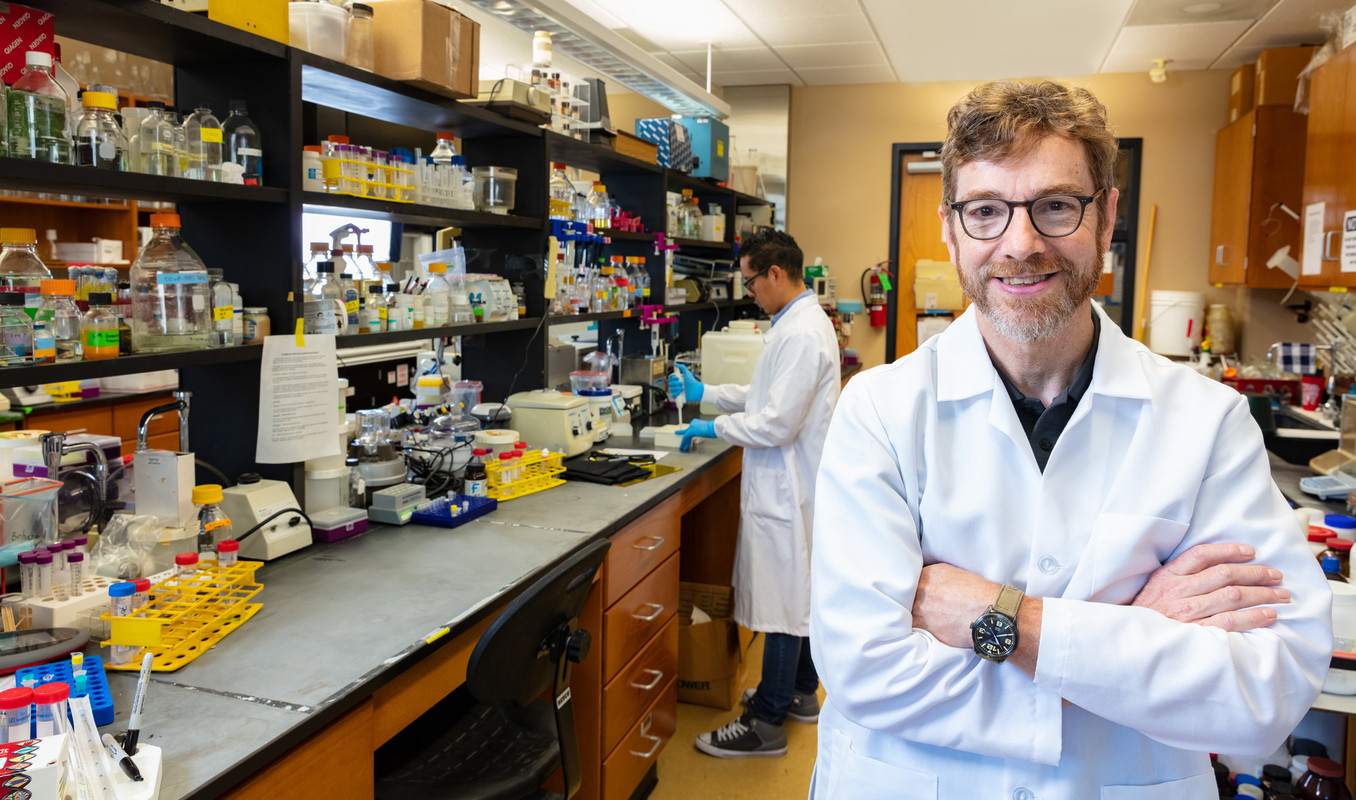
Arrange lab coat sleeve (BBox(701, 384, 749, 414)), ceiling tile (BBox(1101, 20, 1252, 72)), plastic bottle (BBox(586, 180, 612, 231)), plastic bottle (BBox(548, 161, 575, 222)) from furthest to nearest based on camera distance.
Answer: ceiling tile (BBox(1101, 20, 1252, 72))
lab coat sleeve (BBox(701, 384, 749, 414))
plastic bottle (BBox(586, 180, 612, 231))
plastic bottle (BBox(548, 161, 575, 222))

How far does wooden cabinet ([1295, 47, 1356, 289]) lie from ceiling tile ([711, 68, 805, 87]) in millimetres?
2858

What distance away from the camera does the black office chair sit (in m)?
1.50

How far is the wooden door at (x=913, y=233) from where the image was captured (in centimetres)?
590

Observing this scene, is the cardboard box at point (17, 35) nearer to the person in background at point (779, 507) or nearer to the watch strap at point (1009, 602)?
the watch strap at point (1009, 602)

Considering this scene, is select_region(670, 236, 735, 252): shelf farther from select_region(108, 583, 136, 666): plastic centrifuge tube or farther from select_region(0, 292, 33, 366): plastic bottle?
select_region(108, 583, 136, 666): plastic centrifuge tube

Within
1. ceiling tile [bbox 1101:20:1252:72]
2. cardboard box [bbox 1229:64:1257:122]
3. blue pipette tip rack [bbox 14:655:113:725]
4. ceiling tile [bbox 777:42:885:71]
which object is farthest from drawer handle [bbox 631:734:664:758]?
cardboard box [bbox 1229:64:1257:122]

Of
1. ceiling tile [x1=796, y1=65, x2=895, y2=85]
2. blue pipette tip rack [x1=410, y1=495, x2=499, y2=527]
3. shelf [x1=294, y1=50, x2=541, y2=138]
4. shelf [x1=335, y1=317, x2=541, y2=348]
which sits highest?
ceiling tile [x1=796, y1=65, x2=895, y2=85]

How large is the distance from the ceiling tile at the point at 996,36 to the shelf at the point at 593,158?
1.34 meters

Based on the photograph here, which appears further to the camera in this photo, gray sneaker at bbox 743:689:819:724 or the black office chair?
gray sneaker at bbox 743:689:819:724

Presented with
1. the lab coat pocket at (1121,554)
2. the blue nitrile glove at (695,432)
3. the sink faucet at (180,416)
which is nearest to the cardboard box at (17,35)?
the sink faucet at (180,416)

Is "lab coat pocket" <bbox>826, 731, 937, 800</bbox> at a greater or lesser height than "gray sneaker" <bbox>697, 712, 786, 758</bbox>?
greater

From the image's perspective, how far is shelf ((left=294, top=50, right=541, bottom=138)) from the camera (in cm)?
209

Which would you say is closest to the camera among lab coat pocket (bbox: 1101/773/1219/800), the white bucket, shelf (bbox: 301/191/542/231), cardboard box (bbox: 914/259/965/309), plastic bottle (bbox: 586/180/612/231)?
lab coat pocket (bbox: 1101/773/1219/800)

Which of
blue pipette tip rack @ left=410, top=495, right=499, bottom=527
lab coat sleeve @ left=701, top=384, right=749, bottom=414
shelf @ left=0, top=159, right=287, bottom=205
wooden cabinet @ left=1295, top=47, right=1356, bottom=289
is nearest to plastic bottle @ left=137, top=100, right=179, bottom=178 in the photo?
shelf @ left=0, top=159, right=287, bottom=205
